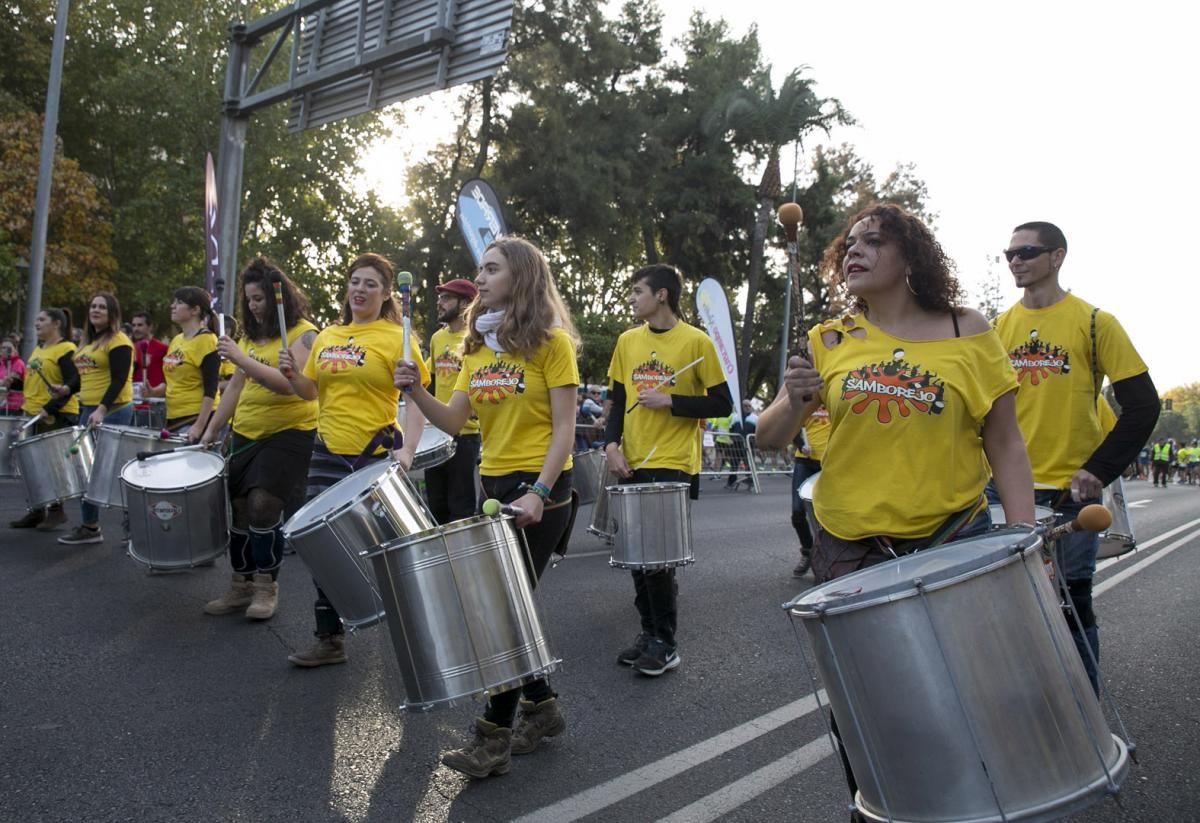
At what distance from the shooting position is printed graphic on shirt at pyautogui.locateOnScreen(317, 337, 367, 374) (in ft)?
16.5

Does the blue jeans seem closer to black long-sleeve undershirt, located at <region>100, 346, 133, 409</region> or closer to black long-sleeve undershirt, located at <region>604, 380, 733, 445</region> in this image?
black long-sleeve undershirt, located at <region>100, 346, 133, 409</region>

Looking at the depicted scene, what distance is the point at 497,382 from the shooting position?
3889mm

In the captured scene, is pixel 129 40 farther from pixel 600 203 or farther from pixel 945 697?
pixel 945 697

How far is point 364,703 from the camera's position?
4.38m

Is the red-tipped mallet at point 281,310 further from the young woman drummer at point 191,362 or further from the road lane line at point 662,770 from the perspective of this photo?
the road lane line at point 662,770

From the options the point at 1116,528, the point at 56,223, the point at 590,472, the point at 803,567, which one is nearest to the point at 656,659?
the point at 1116,528

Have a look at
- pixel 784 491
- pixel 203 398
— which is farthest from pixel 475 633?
pixel 784 491

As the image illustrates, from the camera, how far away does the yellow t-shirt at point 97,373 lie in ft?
27.8

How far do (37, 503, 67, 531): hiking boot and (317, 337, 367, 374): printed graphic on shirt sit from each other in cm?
490

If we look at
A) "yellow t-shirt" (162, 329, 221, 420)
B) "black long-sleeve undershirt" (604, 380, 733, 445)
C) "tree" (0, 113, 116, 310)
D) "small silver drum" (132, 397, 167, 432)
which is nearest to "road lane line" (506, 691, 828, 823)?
"black long-sleeve undershirt" (604, 380, 733, 445)

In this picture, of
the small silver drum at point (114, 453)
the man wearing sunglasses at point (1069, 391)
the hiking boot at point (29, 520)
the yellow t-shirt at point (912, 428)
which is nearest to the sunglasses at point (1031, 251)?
the man wearing sunglasses at point (1069, 391)

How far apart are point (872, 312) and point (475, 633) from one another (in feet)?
5.05

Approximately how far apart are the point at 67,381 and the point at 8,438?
66 centimetres

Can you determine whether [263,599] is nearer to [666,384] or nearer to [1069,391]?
[666,384]
